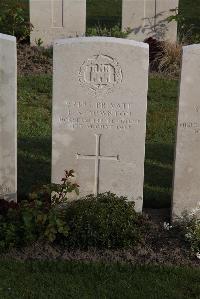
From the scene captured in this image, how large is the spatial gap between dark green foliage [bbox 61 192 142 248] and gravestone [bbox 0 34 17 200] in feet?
2.68

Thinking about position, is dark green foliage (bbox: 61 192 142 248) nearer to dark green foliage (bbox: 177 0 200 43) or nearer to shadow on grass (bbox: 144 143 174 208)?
shadow on grass (bbox: 144 143 174 208)

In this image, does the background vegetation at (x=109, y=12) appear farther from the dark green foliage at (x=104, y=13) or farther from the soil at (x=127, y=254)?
the soil at (x=127, y=254)

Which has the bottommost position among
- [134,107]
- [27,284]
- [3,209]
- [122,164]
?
[27,284]

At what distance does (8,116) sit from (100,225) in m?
1.50

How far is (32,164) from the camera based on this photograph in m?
8.58

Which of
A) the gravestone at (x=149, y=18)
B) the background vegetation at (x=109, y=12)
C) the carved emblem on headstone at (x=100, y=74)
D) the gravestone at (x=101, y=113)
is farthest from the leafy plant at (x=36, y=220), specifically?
the background vegetation at (x=109, y=12)

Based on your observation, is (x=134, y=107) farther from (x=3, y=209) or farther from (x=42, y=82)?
(x=42, y=82)

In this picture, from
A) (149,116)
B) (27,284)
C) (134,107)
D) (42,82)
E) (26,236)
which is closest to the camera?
(27,284)

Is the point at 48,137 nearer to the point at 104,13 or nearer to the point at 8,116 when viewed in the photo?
the point at 8,116

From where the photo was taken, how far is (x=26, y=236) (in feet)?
20.2

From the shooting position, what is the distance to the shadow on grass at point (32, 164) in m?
7.87

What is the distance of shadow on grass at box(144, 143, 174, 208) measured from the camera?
7598mm

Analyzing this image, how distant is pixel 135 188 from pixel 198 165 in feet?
2.34

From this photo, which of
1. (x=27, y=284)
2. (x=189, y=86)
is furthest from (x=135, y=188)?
(x=27, y=284)
